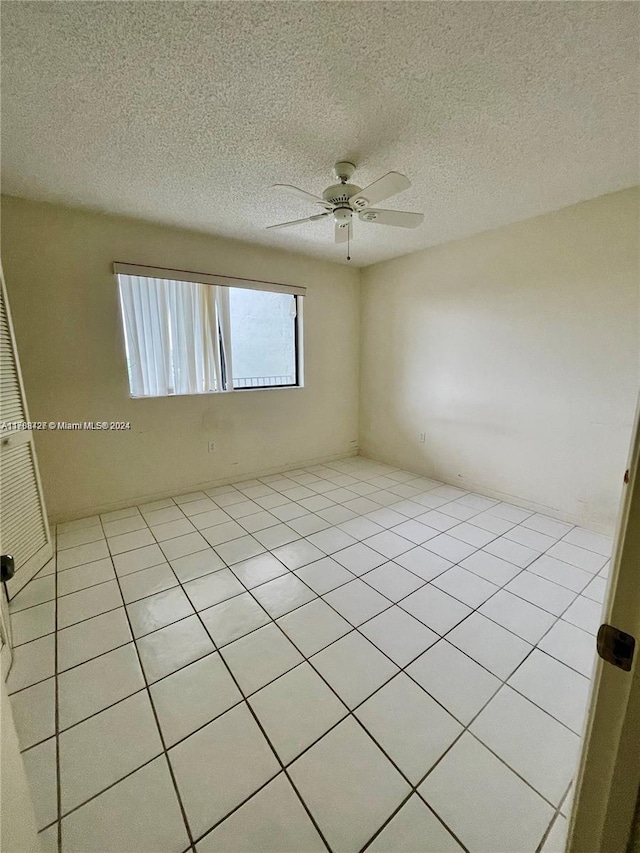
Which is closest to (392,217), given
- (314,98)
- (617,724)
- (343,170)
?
(343,170)

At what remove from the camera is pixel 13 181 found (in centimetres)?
214

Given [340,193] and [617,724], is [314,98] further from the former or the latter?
[617,724]

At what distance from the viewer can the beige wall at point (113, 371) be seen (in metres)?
2.53

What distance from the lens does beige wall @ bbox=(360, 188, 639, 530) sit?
2430 mm

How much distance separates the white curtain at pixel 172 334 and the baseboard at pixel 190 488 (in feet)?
3.10

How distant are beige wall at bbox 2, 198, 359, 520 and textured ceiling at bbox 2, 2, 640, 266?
37cm

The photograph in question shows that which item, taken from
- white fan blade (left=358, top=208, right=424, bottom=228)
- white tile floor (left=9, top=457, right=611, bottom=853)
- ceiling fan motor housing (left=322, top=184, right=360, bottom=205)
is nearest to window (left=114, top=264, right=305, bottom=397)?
white tile floor (left=9, top=457, right=611, bottom=853)

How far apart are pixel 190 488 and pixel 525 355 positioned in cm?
333

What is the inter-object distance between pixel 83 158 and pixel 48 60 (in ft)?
2.29

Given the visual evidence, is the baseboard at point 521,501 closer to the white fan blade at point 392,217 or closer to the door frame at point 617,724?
the white fan blade at point 392,217

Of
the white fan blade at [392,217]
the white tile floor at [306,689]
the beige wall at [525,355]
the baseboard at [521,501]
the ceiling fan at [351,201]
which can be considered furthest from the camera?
the baseboard at [521,501]

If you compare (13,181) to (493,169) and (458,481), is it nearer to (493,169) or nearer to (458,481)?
(493,169)

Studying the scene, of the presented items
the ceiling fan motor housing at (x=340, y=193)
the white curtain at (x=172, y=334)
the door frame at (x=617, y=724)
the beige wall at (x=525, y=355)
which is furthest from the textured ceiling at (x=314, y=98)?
the door frame at (x=617, y=724)

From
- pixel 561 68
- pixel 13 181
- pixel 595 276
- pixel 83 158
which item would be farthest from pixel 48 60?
pixel 595 276
